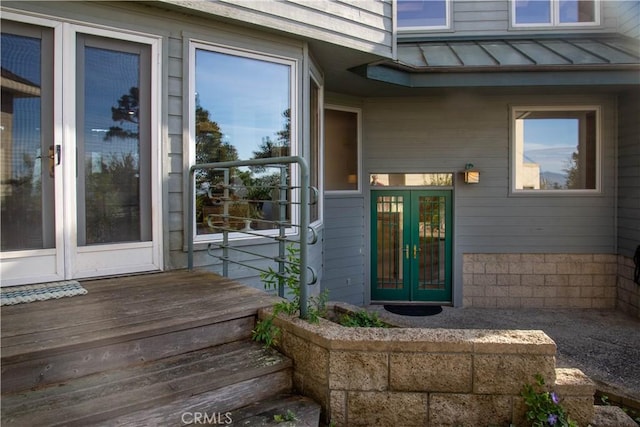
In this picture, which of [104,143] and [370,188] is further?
[370,188]

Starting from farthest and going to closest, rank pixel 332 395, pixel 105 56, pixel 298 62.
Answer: pixel 298 62
pixel 105 56
pixel 332 395

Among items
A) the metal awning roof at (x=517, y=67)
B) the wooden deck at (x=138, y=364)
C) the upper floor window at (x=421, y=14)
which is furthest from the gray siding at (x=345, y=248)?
the wooden deck at (x=138, y=364)

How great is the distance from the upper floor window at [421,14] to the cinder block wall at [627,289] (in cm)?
471

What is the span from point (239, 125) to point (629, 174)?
5.82m

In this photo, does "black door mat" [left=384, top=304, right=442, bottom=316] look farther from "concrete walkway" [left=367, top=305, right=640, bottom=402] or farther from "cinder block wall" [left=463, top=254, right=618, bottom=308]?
"cinder block wall" [left=463, top=254, right=618, bottom=308]

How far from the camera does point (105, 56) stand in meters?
3.32

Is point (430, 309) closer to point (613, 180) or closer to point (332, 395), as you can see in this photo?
point (613, 180)

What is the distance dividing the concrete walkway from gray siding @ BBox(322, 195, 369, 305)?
492mm

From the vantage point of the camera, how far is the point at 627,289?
21.1 feet

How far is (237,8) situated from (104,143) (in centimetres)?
159

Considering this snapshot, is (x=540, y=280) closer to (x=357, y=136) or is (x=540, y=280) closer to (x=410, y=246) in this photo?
(x=410, y=246)

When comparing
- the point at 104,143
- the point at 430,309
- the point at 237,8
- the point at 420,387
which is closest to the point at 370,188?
the point at 430,309

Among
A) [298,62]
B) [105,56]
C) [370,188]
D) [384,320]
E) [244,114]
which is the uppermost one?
[298,62]

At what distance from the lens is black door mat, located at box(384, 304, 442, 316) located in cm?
657
